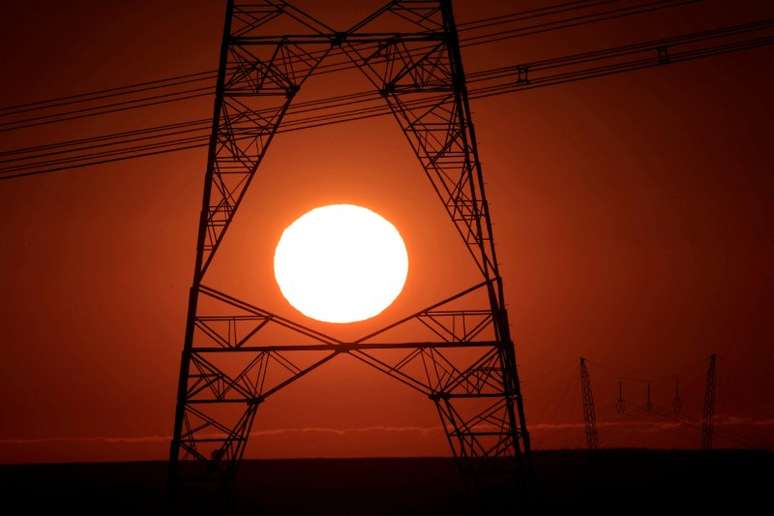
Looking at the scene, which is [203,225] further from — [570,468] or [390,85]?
[570,468]

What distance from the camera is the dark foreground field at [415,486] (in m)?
13.9

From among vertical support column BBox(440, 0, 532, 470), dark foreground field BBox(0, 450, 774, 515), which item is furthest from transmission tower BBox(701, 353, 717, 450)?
vertical support column BBox(440, 0, 532, 470)

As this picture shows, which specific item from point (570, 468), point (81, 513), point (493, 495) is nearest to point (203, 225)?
point (81, 513)

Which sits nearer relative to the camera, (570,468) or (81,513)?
(81,513)

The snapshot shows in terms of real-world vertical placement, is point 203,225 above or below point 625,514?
above

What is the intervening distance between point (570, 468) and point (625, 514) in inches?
168

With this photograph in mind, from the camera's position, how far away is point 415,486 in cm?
1574

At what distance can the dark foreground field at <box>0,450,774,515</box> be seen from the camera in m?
13.9

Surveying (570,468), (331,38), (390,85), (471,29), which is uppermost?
(471,29)

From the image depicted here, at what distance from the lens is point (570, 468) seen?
17.2m

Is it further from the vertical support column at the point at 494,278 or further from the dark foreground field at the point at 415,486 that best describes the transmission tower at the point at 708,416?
the vertical support column at the point at 494,278

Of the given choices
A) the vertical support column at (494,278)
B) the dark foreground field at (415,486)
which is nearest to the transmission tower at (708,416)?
the dark foreground field at (415,486)

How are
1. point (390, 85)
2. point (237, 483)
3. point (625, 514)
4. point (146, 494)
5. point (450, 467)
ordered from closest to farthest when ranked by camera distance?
1. point (625, 514)
2. point (390, 85)
3. point (146, 494)
4. point (237, 483)
5. point (450, 467)

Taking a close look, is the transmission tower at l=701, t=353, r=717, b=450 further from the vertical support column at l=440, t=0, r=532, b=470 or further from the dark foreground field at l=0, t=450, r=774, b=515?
the vertical support column at l=440, t=0, r=532, b=470
